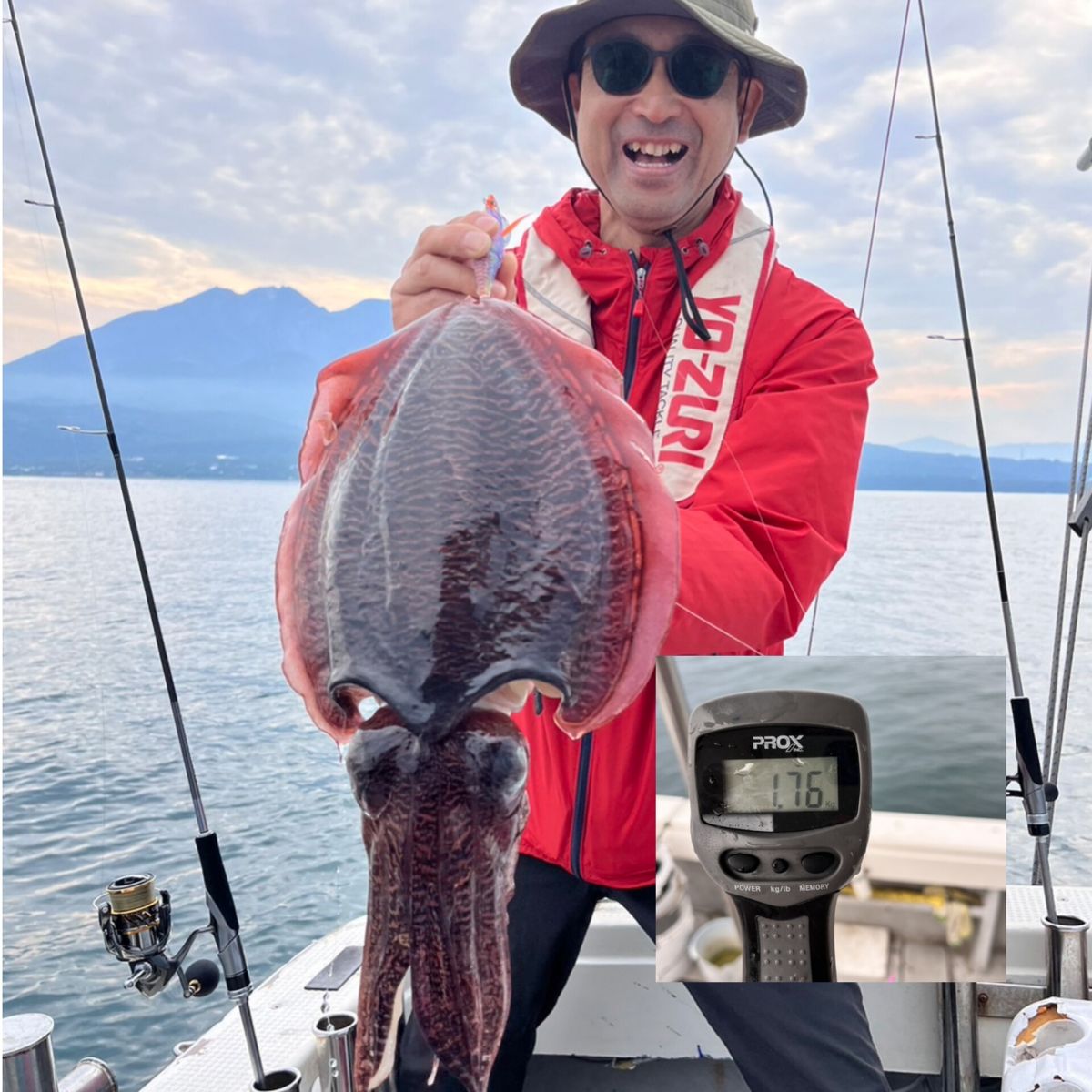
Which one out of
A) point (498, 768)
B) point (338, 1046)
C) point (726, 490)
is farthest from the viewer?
point (338, 1046)

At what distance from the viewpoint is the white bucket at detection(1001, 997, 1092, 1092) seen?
1.49 meters

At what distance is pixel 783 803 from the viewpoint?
1.23m

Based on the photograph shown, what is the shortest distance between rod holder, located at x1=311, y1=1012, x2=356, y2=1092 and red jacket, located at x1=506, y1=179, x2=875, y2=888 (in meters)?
0.49

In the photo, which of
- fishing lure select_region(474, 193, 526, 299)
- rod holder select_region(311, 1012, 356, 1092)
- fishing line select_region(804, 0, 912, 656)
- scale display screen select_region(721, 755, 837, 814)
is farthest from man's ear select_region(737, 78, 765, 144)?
rod holder select_region(311, 1012, 356, 1092)

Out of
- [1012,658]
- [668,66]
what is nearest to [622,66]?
[668,66]

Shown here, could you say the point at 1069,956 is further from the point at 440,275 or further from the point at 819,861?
the point at 440,275

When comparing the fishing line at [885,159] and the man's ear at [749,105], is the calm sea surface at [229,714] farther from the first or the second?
the man's ear at [749,105]

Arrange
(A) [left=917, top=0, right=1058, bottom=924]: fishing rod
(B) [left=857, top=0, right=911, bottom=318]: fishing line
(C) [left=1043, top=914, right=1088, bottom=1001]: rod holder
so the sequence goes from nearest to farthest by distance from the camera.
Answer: (B) [left=857, top=0, right=911, bottom=318]: fishing line, (A) [left=917, top=0, right=1058, bottom=924]: fishing rod, (C) [left=1043, top=914, right=1088, bottom=1001]: rod holder

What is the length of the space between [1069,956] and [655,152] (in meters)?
2.05

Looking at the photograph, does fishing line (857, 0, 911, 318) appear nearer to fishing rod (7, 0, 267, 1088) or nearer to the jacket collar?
the jacket collar

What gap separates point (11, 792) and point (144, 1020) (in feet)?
9.11

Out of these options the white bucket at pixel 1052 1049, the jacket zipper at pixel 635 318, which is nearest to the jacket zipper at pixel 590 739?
the jacket zipper at pixel 635 318

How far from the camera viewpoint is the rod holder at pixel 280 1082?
156cm

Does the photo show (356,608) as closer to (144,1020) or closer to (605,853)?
(605,853)
